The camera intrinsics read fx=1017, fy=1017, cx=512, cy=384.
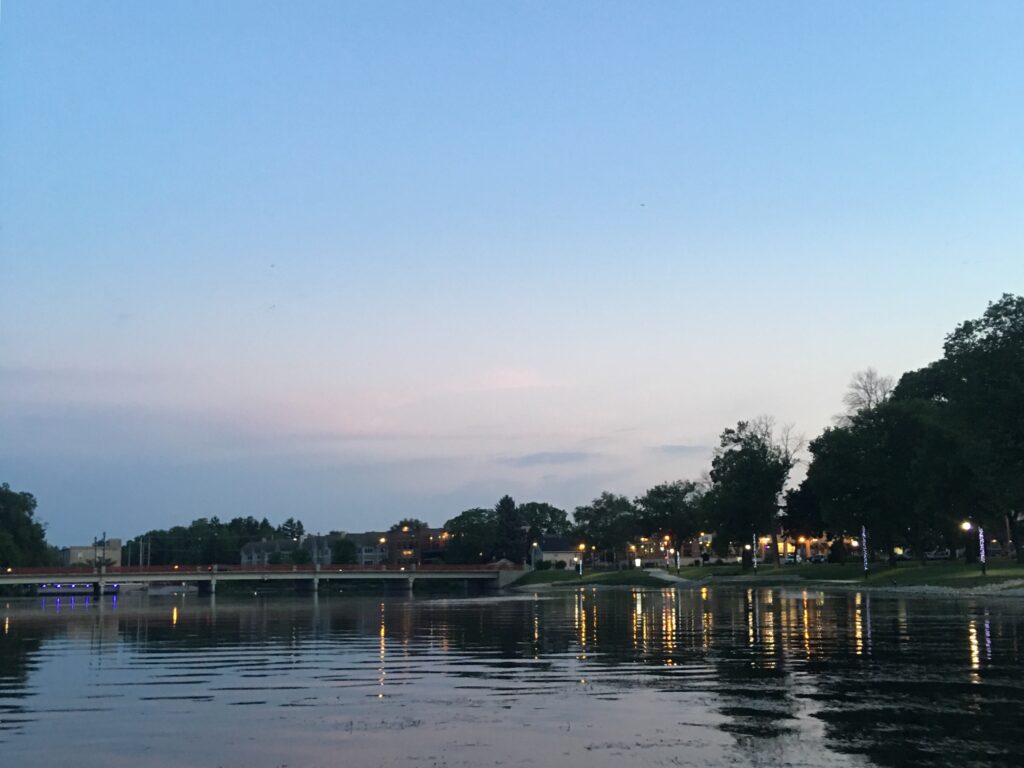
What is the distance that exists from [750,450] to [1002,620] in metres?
94.7

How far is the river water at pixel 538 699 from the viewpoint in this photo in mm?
15539

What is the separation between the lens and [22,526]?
165 m

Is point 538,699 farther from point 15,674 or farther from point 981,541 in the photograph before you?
point 981,541

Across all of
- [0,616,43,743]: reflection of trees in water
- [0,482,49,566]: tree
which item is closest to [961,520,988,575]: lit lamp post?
[0,616,43,743]: reflection of trees in water

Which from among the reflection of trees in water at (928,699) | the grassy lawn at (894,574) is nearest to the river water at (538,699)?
the reflection of trees in water at (928,699)

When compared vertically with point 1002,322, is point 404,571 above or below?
below

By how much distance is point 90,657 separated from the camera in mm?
35062

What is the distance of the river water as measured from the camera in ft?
51.0

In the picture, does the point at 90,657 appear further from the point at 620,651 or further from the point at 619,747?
the point at 619,747

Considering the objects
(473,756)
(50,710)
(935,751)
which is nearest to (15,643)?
(50,710)

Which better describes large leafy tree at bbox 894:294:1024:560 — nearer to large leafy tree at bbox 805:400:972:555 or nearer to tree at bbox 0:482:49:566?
large leafy tree at bbox 805:400:972:555

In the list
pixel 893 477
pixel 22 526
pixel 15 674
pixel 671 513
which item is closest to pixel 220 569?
pixel 22 526

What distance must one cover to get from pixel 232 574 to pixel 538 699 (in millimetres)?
140762

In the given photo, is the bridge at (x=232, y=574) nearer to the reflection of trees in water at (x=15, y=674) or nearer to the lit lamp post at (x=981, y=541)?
the reflection of trees in water at (x=15, y=674)
